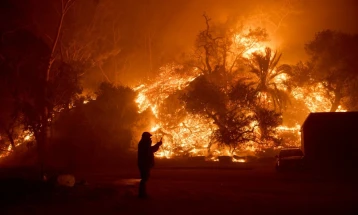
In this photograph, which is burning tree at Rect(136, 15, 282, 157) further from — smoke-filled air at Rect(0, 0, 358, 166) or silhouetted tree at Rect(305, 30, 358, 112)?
silhouetted tree at Rect(305, 30, 358, 112)

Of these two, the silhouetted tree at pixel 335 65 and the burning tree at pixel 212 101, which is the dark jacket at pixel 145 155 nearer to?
the burning tree at pixel 212 101

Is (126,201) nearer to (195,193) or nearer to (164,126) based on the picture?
(195,193)

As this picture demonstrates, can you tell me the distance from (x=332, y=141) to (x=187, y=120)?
18860 millimetres

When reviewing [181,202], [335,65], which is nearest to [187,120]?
[335,65]

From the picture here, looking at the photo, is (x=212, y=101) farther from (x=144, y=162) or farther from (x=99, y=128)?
(x=144, y=162)

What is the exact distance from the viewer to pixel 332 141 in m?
22.3

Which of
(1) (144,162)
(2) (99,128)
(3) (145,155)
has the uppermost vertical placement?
(2) (99,128)

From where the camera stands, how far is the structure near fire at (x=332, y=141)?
2167cm

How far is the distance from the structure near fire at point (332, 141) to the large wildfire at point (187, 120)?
12.2 metres

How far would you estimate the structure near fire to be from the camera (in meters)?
21.7

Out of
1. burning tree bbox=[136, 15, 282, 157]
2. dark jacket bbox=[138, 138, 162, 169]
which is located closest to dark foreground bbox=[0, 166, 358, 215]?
dark jacket bbox=[138, 138, 162, 169]

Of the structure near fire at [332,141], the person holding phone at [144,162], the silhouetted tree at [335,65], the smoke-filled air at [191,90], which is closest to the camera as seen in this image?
the person holding phone at [144,162]

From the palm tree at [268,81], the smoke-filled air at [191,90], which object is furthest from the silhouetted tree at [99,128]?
the palm tree at [268,81]

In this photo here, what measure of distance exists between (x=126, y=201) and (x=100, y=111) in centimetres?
2824
